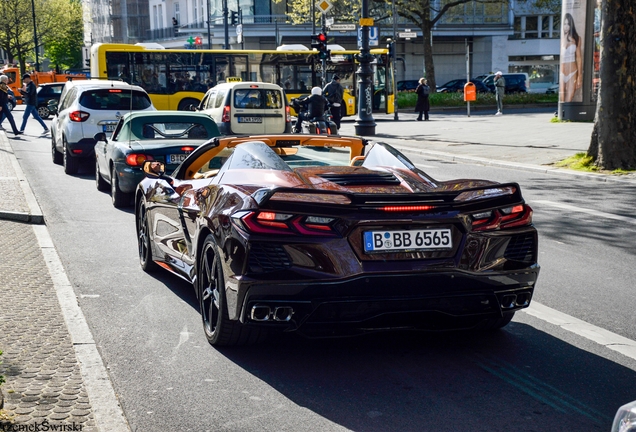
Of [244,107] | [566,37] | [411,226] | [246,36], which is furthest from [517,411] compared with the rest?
[246,36]

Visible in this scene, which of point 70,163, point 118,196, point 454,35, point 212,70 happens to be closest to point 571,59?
point 70,163

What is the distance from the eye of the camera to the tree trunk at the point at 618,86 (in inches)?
644

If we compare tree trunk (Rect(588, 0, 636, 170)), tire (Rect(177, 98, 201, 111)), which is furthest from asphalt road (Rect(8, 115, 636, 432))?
tire (Rect(177, 98, 201, 111))

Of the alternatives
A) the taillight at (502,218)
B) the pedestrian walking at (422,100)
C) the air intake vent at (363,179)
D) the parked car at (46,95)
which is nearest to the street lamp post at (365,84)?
the pedestrian walking at (422,100)

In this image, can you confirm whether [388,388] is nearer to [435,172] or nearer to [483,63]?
[435,172]

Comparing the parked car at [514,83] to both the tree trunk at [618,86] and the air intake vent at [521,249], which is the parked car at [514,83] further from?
the air intake vent at [521,249]

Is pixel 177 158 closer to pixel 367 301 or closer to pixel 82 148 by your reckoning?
pixel 82 148

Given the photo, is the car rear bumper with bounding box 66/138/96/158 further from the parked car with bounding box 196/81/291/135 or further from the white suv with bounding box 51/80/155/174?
the parked car with bounding box 196/81/291/135

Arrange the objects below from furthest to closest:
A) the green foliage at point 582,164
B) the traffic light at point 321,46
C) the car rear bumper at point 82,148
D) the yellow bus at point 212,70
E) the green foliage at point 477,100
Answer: the green foliage at point 477,100, the yellow bus at point 212,70, the traffic light at point 321,46, the car rear bumper at point 82,148, the green foliage at point 582,164

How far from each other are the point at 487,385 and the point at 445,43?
234ft

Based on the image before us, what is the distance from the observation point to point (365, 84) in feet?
90.5

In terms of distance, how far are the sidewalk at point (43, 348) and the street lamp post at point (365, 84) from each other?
731 inches

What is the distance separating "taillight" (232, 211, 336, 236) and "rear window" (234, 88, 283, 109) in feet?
63.3

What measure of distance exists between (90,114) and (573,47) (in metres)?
15.9
